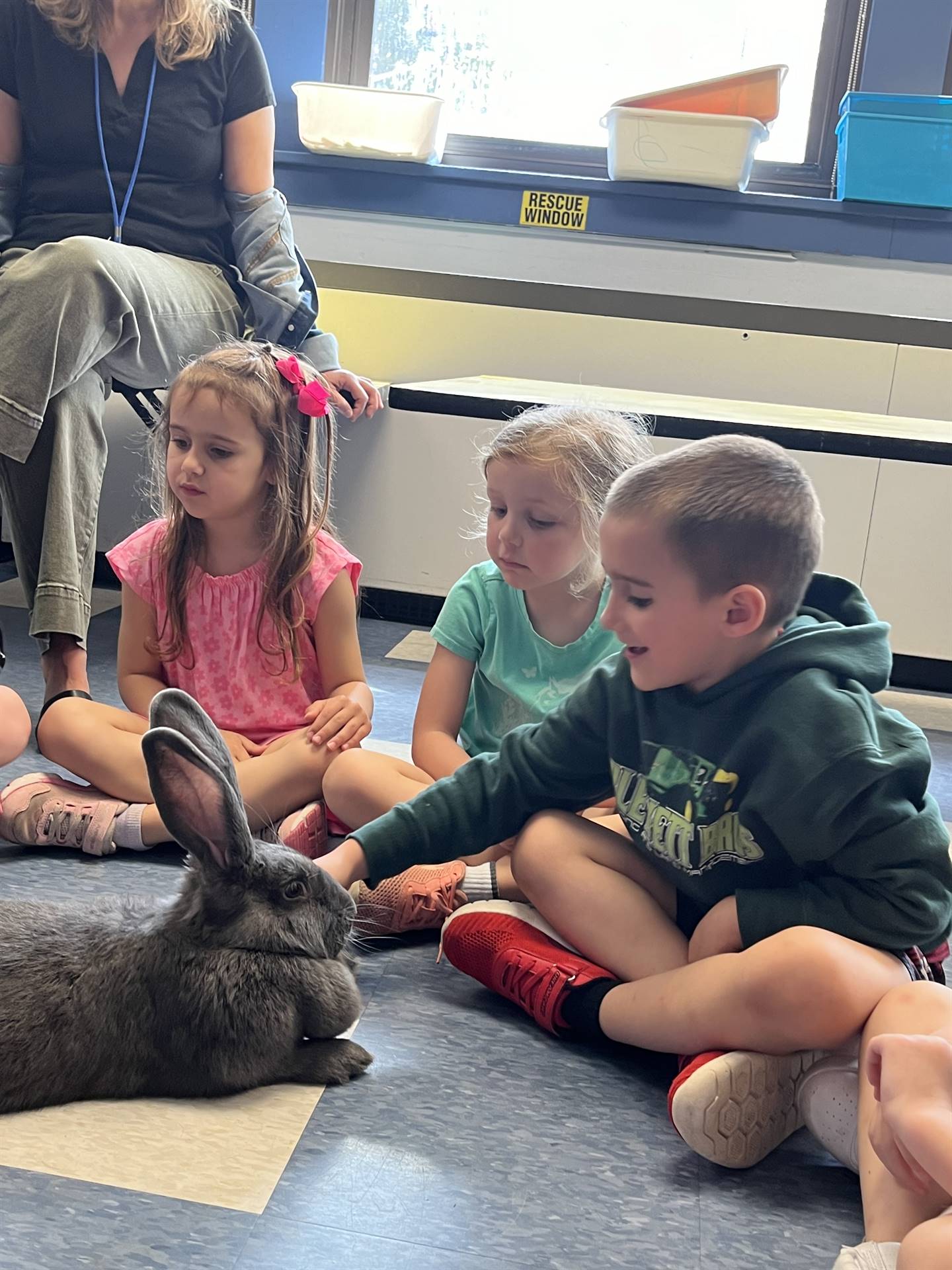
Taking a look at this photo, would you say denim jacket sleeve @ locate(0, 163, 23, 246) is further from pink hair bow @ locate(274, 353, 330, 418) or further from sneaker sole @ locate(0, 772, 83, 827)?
sneaker sole @ locate(0, 772, 83, 827)

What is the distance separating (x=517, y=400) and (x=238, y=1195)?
165cm

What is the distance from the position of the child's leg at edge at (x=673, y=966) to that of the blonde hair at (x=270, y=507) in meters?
0.47

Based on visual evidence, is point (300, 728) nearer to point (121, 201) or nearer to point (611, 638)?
point (611, 638)

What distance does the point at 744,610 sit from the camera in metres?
0.88

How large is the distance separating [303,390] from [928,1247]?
1.05 meters

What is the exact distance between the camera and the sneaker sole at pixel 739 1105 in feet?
2.54

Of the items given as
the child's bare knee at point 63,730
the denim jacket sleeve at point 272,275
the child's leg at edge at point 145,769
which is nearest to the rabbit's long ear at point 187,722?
the child's leg at edge at point 145,769

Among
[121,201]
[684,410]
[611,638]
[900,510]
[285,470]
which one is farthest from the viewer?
[684,410]

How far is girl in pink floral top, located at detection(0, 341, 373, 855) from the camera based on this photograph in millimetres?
1313

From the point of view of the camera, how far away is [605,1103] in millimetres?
860

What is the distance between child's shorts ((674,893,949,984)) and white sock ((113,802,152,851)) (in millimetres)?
545

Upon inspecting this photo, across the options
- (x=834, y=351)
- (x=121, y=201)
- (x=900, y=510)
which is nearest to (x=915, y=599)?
(x=900, y=510)

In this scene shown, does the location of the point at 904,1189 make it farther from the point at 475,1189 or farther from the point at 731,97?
the point at 731,97

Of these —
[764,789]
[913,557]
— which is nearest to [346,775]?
[764,789]
